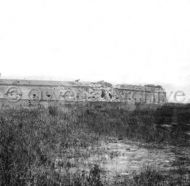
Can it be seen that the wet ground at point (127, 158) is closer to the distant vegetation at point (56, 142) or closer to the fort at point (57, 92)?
the distant vegetation at point (56, 142)

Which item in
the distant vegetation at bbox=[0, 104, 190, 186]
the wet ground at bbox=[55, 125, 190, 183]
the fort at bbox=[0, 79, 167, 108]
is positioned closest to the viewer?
the distant vegetation at bbox=[0, 104, 190, 186]

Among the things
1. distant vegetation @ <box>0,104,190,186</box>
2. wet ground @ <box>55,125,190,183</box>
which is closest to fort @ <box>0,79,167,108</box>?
distant vegetation @ <box>0,104,190,186</box>

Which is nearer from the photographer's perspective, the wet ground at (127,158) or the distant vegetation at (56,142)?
the distant vegetation at (56,142)

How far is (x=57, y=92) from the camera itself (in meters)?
27.1

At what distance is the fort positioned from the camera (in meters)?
25.4

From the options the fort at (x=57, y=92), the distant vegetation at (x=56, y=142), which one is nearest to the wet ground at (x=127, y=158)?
the distant vegetation at (x=56, y=142)

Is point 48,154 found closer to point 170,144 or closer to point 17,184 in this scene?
point 17,184

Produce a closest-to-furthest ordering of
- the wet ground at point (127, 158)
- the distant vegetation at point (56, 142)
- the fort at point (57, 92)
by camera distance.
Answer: the distant vegetation at point (56, 142)
the wet ground at point (127, 158)
the fort at point (57, 92)

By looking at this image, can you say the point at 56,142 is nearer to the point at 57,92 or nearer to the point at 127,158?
the point at 127,158

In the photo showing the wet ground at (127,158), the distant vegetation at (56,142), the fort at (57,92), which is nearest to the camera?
the distant vegetation at (56,142)

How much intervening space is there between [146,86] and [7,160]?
1255 inches

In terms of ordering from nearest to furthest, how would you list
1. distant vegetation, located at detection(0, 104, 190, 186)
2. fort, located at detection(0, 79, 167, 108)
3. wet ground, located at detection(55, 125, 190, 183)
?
1. distant vegetation, located at detection(0, 104, 190, 186)
2. wet ground, located at detection(55, 125, 190, 183)
3. fort, located at detection(0, 79, 167, 108)

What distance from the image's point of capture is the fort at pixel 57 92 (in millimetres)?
25359

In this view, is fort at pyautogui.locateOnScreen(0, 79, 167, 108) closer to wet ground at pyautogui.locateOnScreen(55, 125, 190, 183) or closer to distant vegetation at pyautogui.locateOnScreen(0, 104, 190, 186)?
distant vegetation at pyautogui.locateOnScreen(0, 104, 190, 186)
